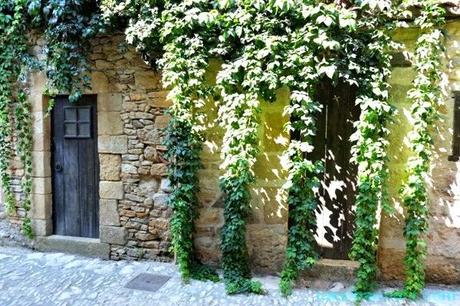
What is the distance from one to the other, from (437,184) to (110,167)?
11.1ft

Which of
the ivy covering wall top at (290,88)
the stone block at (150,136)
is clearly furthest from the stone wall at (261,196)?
the stone block at (150,136)

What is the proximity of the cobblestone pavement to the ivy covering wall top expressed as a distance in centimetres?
14

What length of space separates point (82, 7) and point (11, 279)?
2937 mm

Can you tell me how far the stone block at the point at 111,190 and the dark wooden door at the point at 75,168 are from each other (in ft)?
0.59

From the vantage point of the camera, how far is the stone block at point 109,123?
13.2 ft

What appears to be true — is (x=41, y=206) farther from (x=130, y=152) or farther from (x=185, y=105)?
(x=185, y=105)

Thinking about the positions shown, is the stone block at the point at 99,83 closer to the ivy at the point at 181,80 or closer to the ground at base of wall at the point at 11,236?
the ivy at the point at 181,80

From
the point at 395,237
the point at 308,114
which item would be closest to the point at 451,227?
the point at 395,237

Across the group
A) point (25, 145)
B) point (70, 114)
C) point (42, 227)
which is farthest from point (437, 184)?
point (25, 145)

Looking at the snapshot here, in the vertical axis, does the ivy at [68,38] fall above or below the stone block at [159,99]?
above

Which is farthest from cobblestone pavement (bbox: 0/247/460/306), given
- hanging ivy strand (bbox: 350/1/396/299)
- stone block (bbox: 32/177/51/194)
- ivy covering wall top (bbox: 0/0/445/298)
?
stone block (bbox: 32/177/51/194)

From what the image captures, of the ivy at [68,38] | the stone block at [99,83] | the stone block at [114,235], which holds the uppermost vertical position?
the ivy at [68,38]

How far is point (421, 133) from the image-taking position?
3182 millimetres

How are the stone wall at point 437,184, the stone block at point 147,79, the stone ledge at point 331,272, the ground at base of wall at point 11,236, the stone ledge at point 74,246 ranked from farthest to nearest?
the ground at base of wall at point 11,236
the stone ledge at point 74,246
the stone block at point 147,79
the stone ledge at point 331,272
the stone wall at point 437,184
